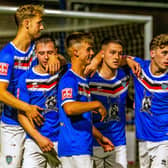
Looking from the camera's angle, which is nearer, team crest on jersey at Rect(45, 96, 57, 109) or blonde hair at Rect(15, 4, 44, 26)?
team crest on jersey at Rect(45, 96, 57, 109)

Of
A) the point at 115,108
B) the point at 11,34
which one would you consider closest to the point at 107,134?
the point at 115,108

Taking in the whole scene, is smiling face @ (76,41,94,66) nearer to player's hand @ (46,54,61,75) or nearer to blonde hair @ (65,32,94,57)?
blonde hair @ (65,32,94,57)

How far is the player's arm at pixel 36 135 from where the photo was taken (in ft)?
14.1

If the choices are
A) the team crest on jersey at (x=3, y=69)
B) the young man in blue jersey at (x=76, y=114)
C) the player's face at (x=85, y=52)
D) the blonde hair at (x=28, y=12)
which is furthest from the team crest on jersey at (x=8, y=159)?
the blonde hair at (x=28, y=12)

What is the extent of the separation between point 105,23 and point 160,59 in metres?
3.66

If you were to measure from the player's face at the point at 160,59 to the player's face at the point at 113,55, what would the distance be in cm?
33

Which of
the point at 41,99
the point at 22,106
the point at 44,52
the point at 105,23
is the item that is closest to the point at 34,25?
the point at 44,52

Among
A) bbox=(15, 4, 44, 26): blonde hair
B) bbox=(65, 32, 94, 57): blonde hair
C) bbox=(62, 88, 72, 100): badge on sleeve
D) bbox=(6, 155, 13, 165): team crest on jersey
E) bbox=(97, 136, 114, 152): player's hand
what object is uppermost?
bbox=(15, 4, 44, 26): blonde hair

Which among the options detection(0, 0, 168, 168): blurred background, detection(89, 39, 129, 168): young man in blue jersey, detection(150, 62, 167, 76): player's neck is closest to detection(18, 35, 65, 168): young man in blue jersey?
detection(89, 39, 129, 168): young man in blue jersey

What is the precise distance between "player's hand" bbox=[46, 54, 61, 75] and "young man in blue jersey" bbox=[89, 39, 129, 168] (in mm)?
655

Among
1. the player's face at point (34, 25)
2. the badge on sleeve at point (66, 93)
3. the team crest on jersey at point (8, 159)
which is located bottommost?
the team crest on jersey at point (8, 159)

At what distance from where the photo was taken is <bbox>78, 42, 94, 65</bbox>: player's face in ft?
14.4

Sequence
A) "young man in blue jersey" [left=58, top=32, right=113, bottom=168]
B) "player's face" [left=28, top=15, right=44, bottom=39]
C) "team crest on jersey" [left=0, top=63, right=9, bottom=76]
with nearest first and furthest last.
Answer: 1. "young man in blue jersey" [left=58, top=32, right=113, bottom=168]
2. "team crest on jersey" [left=0, top=63, right=9, bottom=76]
3. "player's face" [left=28, top=15, right=44, bottom=39]

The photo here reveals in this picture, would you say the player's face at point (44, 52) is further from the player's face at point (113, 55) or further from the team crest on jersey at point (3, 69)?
the player's face at point (113, 55)
